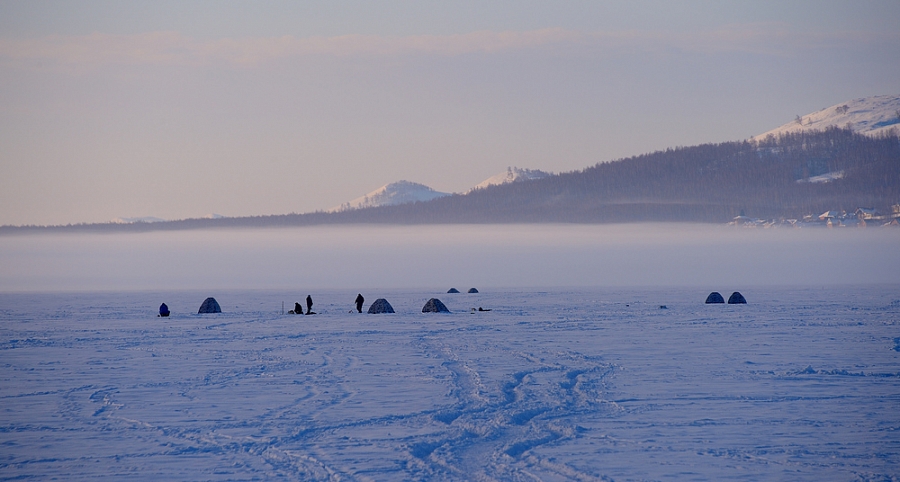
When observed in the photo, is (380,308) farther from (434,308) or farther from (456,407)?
(456,407)

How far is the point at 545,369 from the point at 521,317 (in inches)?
753

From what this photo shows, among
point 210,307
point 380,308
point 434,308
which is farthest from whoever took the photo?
point 210,307

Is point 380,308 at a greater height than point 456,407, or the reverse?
point 380,308

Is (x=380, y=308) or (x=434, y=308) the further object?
(x=434, y=308)

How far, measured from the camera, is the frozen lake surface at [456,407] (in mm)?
9969

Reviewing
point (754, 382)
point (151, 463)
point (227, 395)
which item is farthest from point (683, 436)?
point (227, 395)

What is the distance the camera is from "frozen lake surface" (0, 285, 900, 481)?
392 inches

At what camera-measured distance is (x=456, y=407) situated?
13.7 meters

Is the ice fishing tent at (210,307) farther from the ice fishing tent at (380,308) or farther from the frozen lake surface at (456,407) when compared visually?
Answer: the frozen lake surface at (456,407)

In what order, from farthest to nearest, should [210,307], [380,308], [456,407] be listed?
[210,307]
[380,308]
[456,407]

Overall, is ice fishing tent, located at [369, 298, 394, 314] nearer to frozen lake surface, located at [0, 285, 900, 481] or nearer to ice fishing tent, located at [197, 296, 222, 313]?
ice fishing tent, located at [197, 296, 222, 313]

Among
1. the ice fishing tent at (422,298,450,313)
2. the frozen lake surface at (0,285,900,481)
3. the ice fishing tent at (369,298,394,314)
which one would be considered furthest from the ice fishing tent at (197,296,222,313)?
the frozen lake surface at (0,285,900,481)

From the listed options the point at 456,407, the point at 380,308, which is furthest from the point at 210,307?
the point at 456,407

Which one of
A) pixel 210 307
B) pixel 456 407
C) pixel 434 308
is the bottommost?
pixel 456 407
